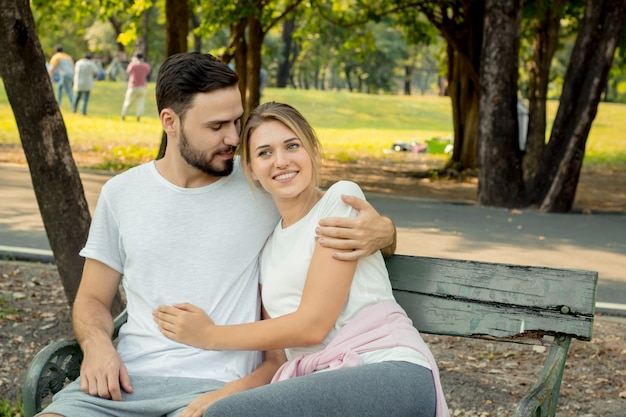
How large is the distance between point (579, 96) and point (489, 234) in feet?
8.03

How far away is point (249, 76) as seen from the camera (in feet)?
56.8

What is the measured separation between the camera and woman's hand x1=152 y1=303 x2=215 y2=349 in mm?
3246

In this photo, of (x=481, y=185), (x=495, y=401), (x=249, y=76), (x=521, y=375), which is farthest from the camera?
(x=249, y=76)

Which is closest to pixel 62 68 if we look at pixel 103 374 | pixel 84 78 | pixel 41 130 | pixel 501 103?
pixel 84 78

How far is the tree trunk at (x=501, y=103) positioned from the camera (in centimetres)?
1214

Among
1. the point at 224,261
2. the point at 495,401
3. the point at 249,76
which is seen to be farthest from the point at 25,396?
the point at 249,76

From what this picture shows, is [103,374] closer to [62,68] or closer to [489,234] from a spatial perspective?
[489,234]

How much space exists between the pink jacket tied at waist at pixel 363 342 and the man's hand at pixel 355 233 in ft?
0.64

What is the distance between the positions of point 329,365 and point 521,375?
2965 mm

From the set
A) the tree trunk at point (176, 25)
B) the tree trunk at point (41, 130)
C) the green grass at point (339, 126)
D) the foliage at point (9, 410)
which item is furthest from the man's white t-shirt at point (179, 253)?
the green grass at point (339, 126)

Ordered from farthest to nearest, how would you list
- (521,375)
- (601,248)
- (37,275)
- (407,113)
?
1. (407,113)
2. (601,248)
3. (37,275)
4. (521,375)

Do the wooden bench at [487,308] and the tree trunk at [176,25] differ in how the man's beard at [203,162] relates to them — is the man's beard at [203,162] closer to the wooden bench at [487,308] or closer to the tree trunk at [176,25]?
the wooden bench at [487,308]

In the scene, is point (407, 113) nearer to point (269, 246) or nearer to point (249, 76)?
point (249, 76)

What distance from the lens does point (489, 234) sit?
10438 millimetres
